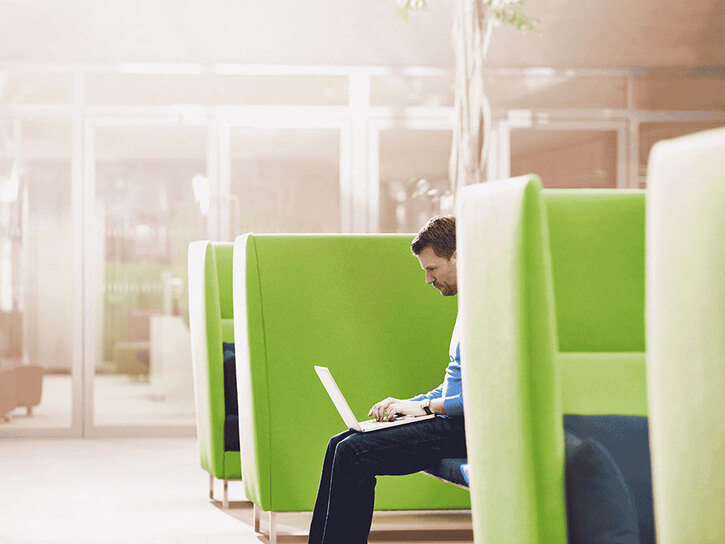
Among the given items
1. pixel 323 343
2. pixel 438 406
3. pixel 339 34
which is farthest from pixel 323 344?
pixel 339 34

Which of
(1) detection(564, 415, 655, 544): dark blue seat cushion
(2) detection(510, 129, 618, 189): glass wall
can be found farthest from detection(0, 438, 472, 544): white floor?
(2) detection(510, 129, 618, 189): glass wall

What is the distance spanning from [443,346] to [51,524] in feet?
5.76

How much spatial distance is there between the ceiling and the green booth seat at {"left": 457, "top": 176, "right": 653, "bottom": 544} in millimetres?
5252

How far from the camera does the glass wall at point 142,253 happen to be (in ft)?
23.4

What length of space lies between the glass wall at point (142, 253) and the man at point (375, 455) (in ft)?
15.1

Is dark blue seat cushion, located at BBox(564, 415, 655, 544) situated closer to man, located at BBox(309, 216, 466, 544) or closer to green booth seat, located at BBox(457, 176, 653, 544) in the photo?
green booth seat, located at BBox(457, 176, 653, 544)

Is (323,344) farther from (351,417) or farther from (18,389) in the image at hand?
(18,389)

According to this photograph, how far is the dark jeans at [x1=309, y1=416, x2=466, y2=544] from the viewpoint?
262 cm

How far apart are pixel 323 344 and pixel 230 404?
1069 mm

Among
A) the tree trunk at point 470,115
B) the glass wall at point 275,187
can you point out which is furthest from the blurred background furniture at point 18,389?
the tree trunk at point 470,115

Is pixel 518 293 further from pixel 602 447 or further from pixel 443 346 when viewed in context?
pixel 443 346

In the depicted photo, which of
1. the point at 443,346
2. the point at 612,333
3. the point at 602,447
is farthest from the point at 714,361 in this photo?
the point at 443,346

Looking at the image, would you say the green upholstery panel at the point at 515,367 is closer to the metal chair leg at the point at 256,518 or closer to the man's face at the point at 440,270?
the man's face at the point at 440,270

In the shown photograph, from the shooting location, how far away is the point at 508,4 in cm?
560
